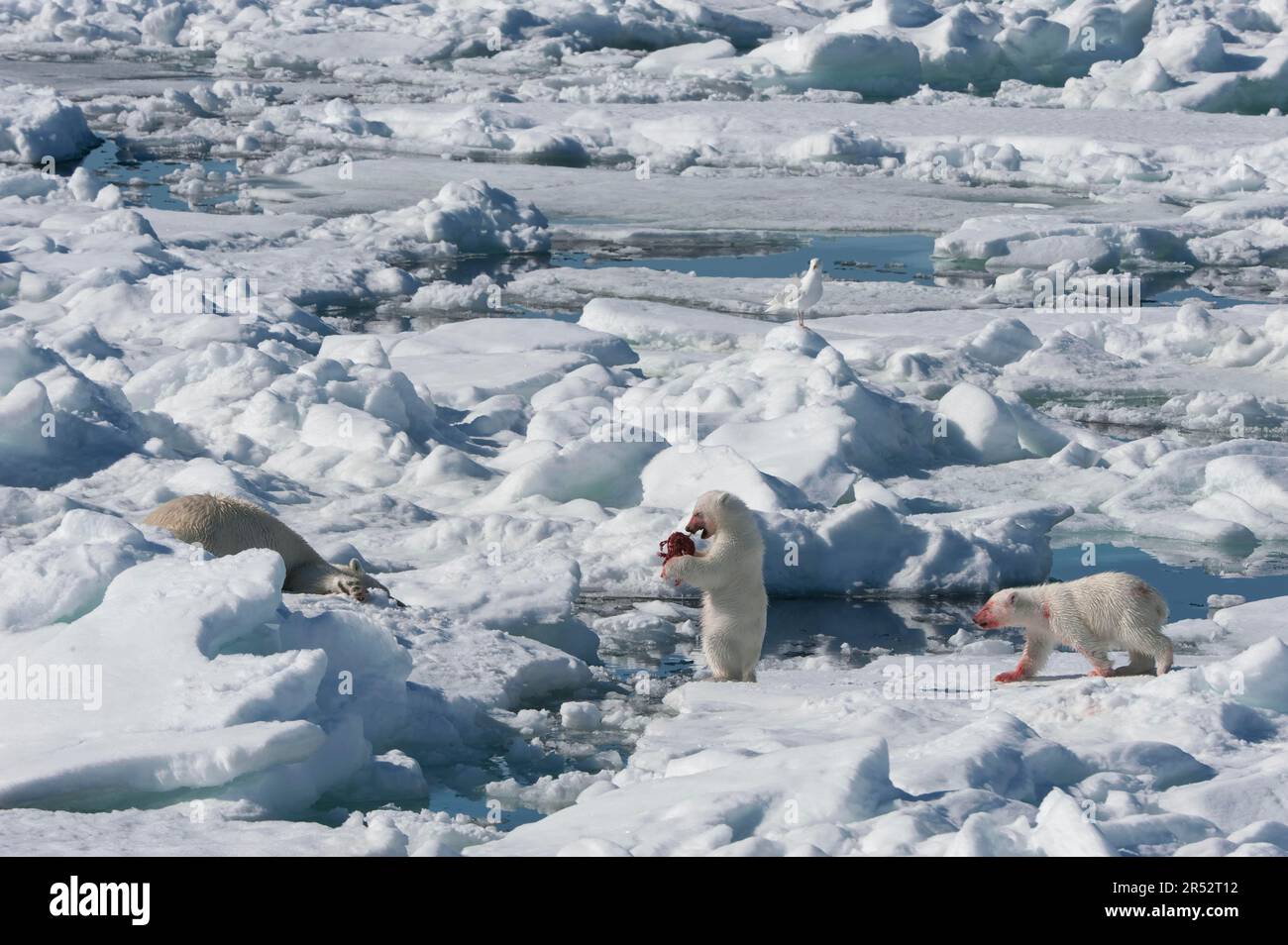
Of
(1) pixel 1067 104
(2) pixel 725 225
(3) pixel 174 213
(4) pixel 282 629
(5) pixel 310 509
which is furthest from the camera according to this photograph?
(1) pixel 1067 104

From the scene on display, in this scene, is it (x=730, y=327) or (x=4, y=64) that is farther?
(x=4, y=64)

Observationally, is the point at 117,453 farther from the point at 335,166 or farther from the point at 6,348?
the point at 335,166

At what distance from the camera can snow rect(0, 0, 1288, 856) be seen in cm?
413

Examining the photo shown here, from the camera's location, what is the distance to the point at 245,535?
6160 mm

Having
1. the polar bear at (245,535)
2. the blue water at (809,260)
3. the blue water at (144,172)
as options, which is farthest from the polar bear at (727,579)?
the blue water at (144,172)

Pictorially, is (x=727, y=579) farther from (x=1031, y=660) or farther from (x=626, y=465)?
(x=626, y=465)

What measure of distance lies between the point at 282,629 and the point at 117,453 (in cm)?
388

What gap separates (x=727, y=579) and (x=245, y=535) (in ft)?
6.12

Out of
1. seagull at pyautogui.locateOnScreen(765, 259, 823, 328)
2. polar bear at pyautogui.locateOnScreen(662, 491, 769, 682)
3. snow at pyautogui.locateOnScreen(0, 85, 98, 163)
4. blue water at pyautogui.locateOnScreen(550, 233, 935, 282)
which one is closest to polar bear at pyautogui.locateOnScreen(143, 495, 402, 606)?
polar bear at pyautogui.locateOnScreen(662, 491, 769, 682)

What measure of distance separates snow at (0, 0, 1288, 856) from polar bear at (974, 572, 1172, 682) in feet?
0.53

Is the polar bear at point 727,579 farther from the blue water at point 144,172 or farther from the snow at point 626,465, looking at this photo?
the blue water at point 144,172

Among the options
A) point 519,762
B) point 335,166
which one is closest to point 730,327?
point 519,762

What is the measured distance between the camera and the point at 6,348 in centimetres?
850

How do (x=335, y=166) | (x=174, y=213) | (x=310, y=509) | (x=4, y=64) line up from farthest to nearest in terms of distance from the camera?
(x=4, y=64)
(x=335, y=166)
(x=174, y=213)
(x=310, y=509)
